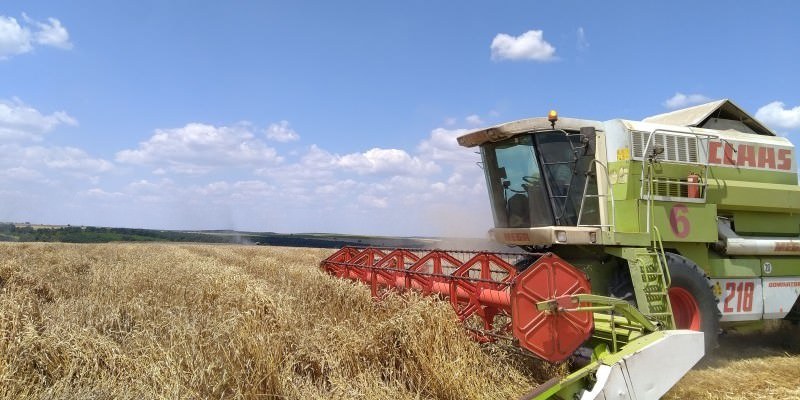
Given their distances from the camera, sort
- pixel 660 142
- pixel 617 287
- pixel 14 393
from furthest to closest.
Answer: pixel 660 142, pixel 617 287, pixel 14 393

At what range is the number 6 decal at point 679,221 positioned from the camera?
5.58 metres

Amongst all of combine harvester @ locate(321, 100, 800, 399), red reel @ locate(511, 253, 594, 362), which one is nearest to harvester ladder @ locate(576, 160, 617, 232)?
combine harvester @ locate(321, 100, 800, 399)

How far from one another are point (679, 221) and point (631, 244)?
30.9 inches

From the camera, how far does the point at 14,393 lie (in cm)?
302

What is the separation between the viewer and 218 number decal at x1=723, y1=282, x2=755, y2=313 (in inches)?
229

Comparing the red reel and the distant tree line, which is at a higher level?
the distant tree line

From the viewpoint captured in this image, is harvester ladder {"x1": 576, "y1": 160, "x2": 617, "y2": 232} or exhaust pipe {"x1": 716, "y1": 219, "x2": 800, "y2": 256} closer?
harvester ladder {"x1": 576, "y1": 160, "x2": 617, "y2": 232}

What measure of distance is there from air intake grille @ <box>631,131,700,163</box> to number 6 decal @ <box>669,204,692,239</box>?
1.74 feet

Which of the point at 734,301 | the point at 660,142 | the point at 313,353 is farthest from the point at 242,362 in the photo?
the point at 734,301

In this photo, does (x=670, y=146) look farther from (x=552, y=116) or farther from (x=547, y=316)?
(x=547, y=316)

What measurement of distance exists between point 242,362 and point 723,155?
5.54 m

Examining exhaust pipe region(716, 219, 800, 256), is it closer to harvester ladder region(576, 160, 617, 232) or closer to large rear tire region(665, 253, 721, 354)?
large rear tire region(665, 253, 721, 354)

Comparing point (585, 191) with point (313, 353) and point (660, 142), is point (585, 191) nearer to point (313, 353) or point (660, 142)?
point (660, 142)

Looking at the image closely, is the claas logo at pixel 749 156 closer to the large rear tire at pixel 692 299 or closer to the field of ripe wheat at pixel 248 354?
the large rear tire at pixel 692 299
